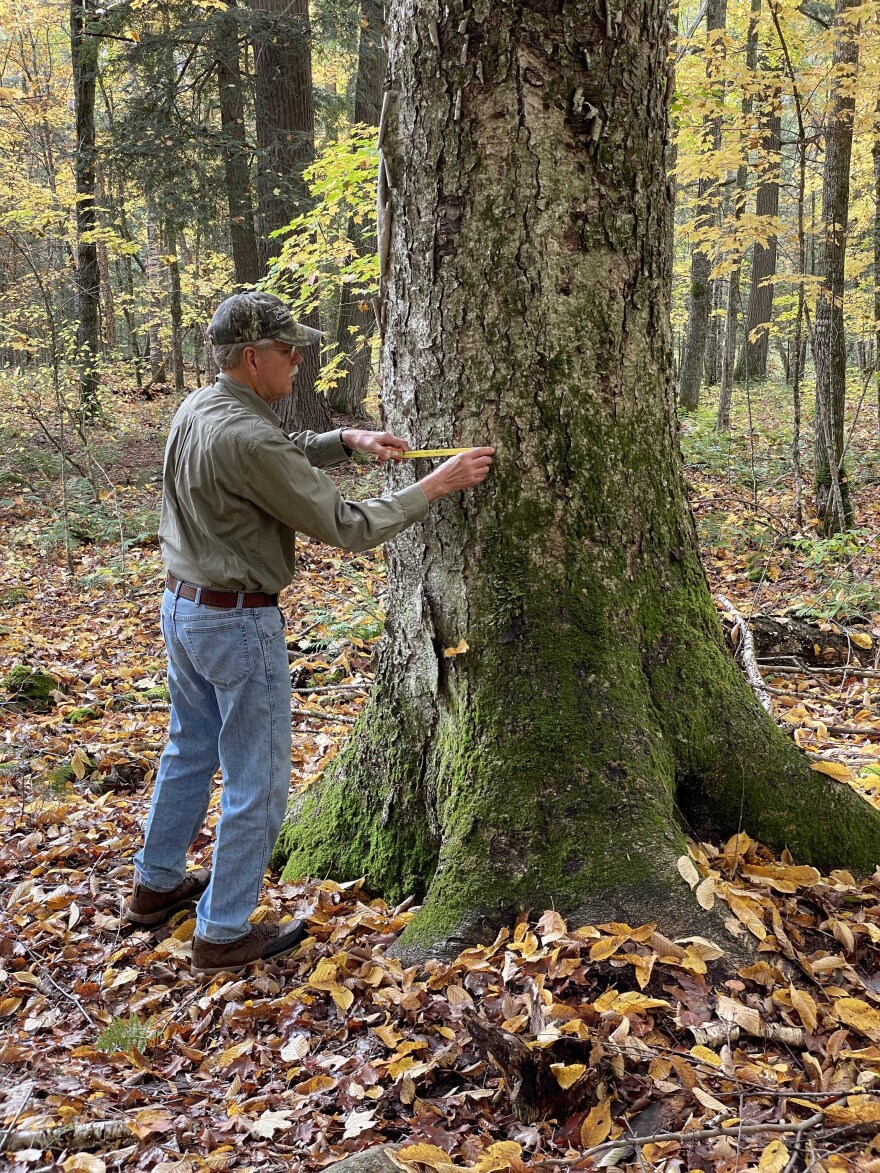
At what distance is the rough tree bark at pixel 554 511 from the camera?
9.04 ft

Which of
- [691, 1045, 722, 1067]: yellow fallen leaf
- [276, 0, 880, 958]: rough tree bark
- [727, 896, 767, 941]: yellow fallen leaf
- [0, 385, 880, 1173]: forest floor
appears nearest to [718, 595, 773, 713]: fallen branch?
[0, 385, 880, 1173]: forest floor

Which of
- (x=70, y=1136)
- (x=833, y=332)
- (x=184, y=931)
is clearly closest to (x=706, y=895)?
(x=70, y=1136)

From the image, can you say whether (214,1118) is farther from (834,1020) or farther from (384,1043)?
(834,1020)

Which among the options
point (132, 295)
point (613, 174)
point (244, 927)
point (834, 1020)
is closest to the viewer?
point (834, 1020)

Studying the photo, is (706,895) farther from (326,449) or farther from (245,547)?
(326,449)

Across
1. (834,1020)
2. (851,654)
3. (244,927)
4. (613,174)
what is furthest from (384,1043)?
(851,654)

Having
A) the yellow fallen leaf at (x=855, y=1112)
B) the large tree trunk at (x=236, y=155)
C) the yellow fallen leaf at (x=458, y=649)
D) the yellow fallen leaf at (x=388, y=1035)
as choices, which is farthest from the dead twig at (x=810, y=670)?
the large tree trunk at (x=236, y=155)

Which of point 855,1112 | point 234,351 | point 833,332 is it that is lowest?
point 855,1112

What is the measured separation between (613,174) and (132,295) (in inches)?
838

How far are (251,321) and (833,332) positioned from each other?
26.0 ft

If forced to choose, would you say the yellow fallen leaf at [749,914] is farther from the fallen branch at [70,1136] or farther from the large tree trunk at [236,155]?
the large tree trunk at [236,155]

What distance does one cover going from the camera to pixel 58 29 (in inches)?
927

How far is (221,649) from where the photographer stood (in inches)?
116

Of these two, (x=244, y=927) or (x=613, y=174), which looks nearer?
(x=613, y=174)
